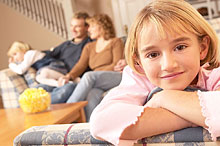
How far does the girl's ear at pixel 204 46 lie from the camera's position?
2.87ft

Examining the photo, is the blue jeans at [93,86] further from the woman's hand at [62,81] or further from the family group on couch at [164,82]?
the family group on couch at [164,82]

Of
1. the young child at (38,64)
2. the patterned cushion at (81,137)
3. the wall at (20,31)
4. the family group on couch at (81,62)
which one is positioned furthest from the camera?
the wall at (20,31)

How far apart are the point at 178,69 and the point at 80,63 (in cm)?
258

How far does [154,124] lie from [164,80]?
0.16 meters

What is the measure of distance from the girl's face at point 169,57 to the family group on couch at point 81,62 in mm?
1914

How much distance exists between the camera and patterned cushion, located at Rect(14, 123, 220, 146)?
67cm

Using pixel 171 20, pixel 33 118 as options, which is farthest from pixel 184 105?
pixel 33 118

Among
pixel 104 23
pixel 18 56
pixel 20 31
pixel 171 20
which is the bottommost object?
pixel 18 56

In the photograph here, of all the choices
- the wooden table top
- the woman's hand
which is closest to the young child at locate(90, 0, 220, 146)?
the wooden table top

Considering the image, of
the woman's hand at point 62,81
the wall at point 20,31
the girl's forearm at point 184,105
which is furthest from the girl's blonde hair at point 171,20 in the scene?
the wall at point 20,31

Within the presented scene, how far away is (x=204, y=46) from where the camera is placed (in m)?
0.89

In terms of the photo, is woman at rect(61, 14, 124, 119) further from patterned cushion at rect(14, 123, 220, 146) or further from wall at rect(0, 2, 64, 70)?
wall at rect(0, 2, 64, 70)

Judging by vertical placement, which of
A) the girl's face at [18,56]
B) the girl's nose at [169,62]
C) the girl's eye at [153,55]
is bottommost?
the girl's face at [18,56]

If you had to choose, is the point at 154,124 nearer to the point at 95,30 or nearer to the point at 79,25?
the point at 95,30
